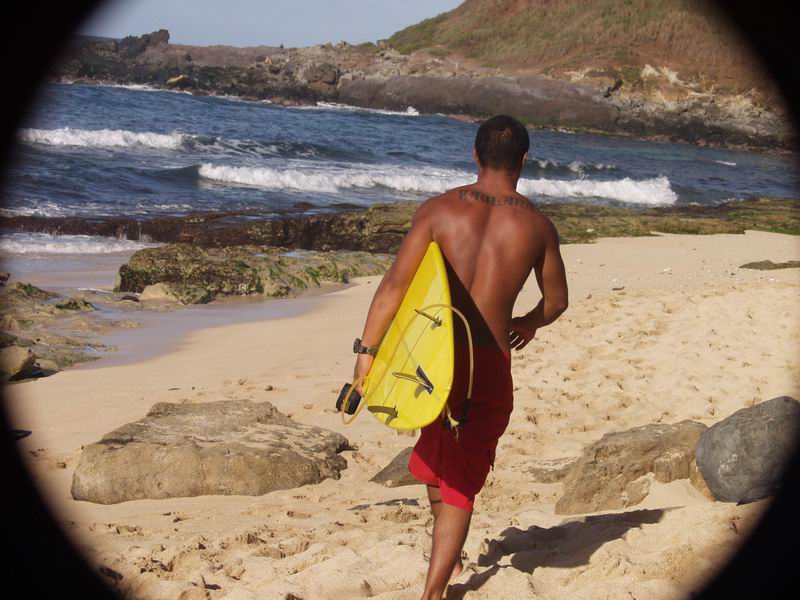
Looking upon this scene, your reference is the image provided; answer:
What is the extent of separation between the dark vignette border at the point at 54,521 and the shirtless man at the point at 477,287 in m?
0.95

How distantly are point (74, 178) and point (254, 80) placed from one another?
136 ft

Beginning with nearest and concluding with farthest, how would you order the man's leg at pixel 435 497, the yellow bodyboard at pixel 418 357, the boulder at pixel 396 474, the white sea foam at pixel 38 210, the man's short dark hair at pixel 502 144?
the yellow bodyboard at pixel 418 357 < the man's short dark hair at pixel 502 144 < the man's leg at pixel 435 497 < the boulder at pixel 396 474 < the white sea foam at pixel 38 210

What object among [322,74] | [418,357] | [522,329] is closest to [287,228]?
[522,329]

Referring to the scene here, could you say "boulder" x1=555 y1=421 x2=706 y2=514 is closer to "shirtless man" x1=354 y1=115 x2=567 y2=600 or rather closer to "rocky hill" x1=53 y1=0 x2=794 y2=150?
"shirtless man" x1=354 y1=115 x2=567 y2=600

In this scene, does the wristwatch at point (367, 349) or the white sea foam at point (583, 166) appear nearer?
the wristwatch at point (367, 349)

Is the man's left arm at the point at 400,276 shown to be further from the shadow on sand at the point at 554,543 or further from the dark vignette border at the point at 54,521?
the dark vignette border at the point at 54,521

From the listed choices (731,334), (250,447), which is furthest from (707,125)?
(250,447)

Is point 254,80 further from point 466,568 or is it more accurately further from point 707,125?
point 466,568

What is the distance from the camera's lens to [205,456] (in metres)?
4.68

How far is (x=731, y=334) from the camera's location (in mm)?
7348

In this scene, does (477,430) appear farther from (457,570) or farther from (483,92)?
(483,92)

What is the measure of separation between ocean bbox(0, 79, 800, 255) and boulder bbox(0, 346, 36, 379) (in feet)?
18.7

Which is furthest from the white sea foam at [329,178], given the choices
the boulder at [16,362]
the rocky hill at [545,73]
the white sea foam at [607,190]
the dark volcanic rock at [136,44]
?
the dark volcanic rock at [136,44]

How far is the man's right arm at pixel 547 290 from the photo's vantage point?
3.32 metres
